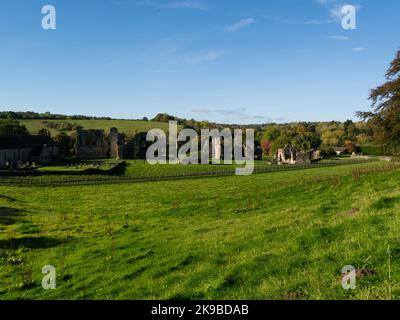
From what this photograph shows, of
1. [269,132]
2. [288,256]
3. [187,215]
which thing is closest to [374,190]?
[187,215]

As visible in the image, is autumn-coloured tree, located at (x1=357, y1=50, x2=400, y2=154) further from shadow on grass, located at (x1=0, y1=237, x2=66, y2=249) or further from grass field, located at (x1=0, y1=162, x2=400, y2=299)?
shadow on grass, located at (x1=0, y1=237, x2=66, y2=249)

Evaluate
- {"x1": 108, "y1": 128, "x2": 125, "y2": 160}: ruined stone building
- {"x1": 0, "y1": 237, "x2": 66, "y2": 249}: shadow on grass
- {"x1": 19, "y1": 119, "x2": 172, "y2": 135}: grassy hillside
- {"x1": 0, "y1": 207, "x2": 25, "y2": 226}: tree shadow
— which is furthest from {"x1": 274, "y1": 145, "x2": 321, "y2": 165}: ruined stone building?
{"x1": 0, "y1": 237, "x2": 66, "y2": 249}: shadow on grass

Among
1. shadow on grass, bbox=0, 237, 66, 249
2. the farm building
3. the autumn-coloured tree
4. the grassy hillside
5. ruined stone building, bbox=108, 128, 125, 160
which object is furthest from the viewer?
the grassy hillside

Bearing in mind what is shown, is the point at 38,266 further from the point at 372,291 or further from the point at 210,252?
the point at 372,291

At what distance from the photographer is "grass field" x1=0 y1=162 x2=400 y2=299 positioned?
317 inches

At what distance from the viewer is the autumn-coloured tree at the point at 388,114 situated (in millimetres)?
37000

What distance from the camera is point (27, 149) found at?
100 meters

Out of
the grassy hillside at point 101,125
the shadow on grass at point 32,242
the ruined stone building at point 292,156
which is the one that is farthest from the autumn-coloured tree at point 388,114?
the grassy hillside at point 101,125

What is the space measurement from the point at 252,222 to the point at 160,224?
5.65 metres

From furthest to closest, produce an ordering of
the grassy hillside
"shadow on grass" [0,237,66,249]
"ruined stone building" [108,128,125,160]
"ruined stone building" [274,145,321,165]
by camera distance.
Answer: the grassy hillside
"ruined stone building" [108,128,125,160]
"ruined stone building" [274,145,321,165]
"shadow on grass" [0,237,66,249]

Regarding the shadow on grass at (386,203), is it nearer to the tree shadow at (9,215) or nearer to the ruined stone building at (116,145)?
the tree shadow at (9,215)

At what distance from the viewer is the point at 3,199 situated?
3488cm

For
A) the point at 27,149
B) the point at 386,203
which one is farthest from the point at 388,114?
the point at 27,149

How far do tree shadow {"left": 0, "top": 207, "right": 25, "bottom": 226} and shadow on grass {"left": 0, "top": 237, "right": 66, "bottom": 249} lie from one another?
17.9 feet
